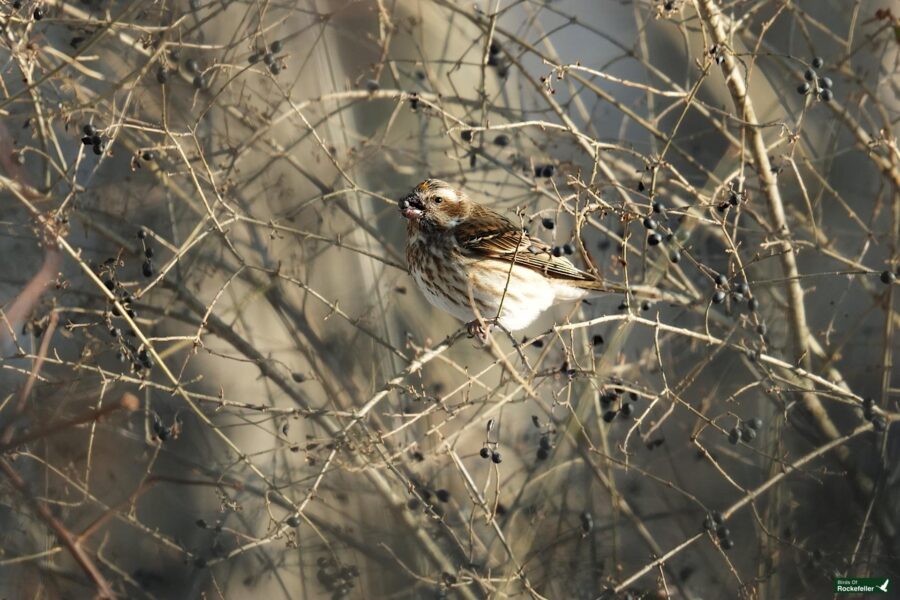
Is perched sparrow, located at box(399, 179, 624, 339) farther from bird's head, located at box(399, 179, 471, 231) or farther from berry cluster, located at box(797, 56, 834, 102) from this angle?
berry cluster, located at box(797, 56, 834, 102)

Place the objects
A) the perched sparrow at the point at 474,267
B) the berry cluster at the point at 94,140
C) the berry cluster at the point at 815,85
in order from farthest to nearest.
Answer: the perched sparrow at the point at 474,267, the berry cluster at the point at 815,85, the berry cluster at the point at 94,140

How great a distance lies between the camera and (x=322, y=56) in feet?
25.8

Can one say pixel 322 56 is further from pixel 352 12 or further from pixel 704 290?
pixel 704 290

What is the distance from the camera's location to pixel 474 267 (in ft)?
21.7

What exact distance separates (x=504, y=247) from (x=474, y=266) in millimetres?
270

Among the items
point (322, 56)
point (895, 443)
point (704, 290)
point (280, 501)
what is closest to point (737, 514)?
point (895, 443)

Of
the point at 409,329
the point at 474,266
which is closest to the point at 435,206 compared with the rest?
the point at 474,266

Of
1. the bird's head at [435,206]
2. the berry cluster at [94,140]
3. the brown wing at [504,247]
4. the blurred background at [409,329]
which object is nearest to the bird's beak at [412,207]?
the bird's head at [435,206]

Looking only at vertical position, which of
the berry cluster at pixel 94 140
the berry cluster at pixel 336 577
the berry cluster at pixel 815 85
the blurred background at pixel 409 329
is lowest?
the berry cluster at pixel 336 577

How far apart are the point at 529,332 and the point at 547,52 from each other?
2.75 meters

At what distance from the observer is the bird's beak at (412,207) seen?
6.45 metres

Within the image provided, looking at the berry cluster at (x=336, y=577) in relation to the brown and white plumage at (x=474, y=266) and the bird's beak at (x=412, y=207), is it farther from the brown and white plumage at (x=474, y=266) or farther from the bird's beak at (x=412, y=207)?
the bird's beak at (x=412, y=207)

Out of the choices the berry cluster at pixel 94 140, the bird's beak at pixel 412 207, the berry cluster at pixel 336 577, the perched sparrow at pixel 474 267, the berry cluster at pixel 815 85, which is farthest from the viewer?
the berry cluster at pixel 336 577

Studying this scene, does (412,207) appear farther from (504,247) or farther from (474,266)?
(504,247)
